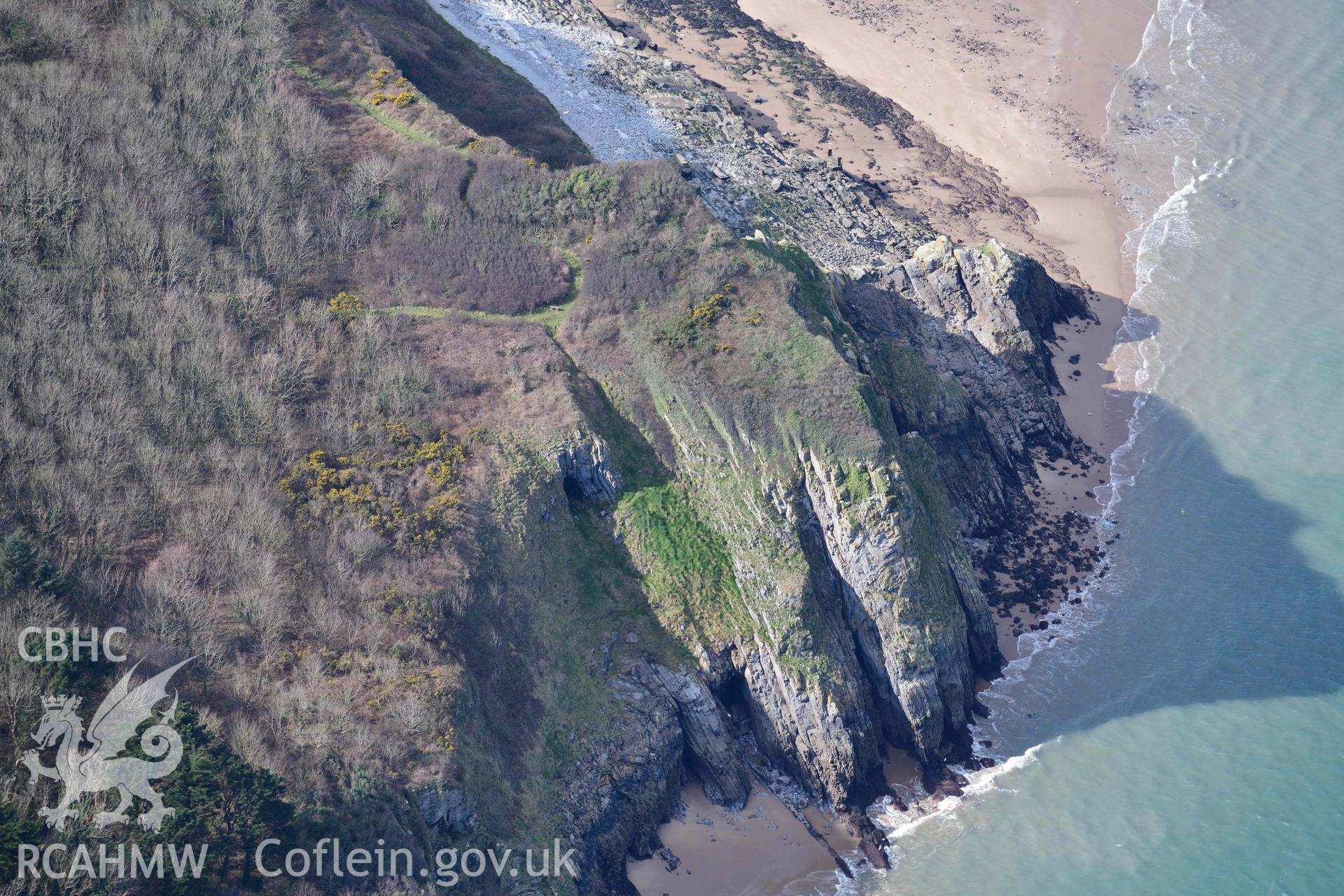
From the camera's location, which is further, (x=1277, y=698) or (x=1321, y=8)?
(x=1321, y=8)

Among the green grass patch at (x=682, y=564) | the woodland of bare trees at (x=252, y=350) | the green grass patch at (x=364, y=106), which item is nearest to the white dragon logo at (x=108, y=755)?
the woodland of bare trees at (x=252, y=350)

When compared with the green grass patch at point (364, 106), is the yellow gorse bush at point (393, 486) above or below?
below

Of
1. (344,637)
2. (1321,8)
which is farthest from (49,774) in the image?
(1321,8)

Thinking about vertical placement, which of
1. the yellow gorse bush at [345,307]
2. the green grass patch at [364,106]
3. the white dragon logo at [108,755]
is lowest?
the white dragon logo at [108,755]

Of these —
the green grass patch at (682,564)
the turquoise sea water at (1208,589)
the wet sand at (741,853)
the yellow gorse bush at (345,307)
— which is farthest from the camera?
the yellow gorse bush at (345,307)

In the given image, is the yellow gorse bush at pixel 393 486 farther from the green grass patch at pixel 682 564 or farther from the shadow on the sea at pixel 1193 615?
the shadow on the sea at pixel 1193 615

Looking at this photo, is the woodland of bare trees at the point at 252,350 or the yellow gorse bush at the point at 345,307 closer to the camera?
the woodland of bare trees at the point at 252,350

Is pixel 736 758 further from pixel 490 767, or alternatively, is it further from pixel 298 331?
pixel 298 331

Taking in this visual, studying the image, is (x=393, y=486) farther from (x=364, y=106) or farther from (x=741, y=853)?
(x=364, y=106)

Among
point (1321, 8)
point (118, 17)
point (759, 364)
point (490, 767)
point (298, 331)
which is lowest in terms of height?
point (490, 767)
